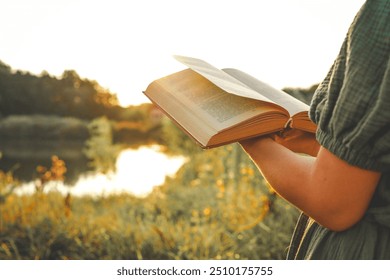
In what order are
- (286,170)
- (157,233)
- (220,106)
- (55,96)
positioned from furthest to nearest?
(55,96) < (157,233) < (220,106) < (286,170)

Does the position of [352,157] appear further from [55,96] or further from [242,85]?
[55,96]

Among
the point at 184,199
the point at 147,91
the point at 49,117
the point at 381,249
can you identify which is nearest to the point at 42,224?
the point at 184,199

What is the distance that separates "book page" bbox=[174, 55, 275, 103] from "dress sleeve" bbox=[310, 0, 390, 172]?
24 centimetres

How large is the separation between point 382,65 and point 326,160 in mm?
177

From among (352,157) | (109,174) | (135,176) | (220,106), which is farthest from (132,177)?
(352,157)

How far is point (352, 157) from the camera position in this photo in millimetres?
821

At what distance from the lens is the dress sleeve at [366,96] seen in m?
0.80

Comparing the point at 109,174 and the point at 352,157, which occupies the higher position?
the point at 352,157

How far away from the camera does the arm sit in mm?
840

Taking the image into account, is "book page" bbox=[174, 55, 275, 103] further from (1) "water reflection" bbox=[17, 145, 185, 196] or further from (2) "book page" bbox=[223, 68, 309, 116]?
(1) "water reflection" bbox=[17, 145, 185, 196]

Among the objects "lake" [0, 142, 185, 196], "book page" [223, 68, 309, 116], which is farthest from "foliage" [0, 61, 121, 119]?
"book page" [223, 68, 309, 116]

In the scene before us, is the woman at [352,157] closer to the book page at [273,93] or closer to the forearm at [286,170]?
the forearm at [286,170]

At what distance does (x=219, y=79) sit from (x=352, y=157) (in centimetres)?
41
